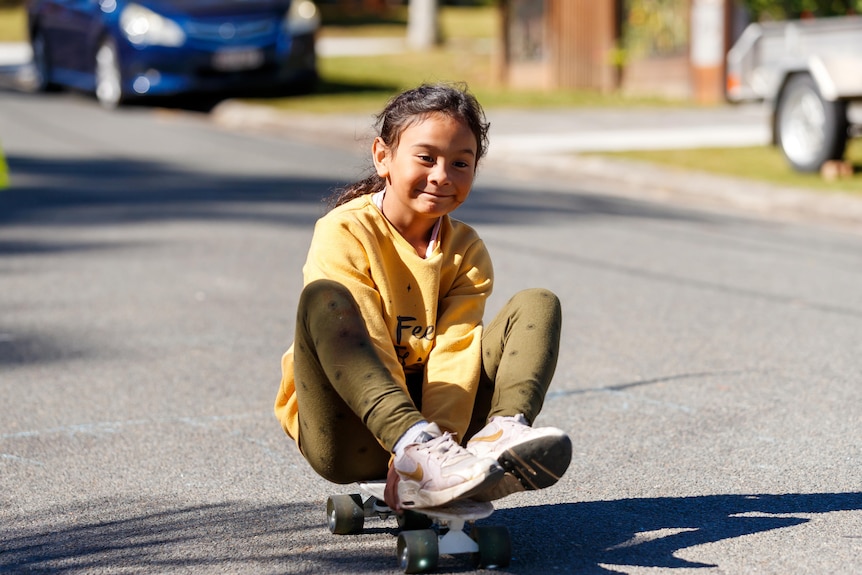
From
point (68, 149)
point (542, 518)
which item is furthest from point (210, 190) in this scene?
point (542, 518)

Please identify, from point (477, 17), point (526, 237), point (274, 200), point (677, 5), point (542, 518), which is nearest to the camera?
point (542, 518)

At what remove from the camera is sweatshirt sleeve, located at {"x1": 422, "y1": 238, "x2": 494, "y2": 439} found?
3291 mm

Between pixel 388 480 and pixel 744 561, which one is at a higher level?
pixel 388 480

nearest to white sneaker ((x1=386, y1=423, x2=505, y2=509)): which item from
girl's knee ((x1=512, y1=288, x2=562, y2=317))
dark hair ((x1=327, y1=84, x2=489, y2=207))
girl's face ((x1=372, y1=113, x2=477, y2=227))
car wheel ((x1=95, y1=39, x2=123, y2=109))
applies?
girl's knee ((x1=512, y1=288, x2=562, y2=317))

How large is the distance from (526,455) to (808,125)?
8.71 m

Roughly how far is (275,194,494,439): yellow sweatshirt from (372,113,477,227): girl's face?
124 millimetres

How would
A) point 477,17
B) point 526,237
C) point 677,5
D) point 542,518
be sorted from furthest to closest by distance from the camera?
1. point 477,17
2. point 677,5
3. point 526,237
4. point 542,518

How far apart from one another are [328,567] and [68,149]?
1027cm

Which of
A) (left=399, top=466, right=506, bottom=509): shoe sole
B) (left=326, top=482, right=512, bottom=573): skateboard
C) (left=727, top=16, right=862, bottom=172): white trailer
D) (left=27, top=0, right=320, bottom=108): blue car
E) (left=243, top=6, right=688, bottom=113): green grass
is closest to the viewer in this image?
(left=399, top=466, right=506, bottom=509): shoe sole

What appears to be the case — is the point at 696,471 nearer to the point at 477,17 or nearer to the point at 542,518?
the point at 542,518

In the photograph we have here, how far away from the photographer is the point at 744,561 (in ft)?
10.3

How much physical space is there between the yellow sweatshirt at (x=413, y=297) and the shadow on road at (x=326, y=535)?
11.9 inches

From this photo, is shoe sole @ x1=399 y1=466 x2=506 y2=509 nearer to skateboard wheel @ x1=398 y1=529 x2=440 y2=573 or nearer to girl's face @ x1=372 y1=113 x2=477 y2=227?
skateboard wheel @ x1=398 y1=529 x2=440 y2=573

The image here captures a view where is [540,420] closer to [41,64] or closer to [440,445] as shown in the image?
[440,445]
